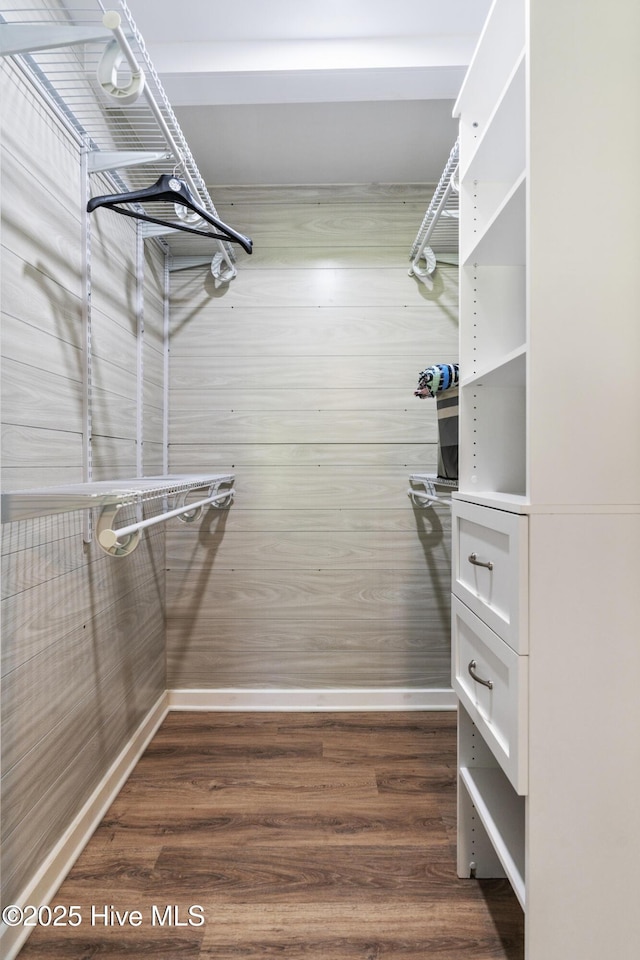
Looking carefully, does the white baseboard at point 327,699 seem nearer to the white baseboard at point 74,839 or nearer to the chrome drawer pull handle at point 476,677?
the white baseboard at point 74,839

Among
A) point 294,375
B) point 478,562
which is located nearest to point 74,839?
point 478,562

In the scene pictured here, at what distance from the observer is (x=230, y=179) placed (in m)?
2.45

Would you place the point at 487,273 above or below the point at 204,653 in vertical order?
above

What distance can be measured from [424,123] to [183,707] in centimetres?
254

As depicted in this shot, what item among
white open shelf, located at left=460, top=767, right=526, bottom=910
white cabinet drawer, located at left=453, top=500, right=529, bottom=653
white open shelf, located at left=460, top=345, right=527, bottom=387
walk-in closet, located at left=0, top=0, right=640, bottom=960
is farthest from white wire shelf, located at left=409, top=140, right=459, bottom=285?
white open shelf, located at left=460, top=767, right=526, bottom=910

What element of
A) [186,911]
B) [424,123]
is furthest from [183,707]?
[424,123]

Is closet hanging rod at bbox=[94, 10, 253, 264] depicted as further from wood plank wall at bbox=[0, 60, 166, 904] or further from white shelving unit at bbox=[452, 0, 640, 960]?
white shelving unit at bbox=[452, 0, 640, 960]

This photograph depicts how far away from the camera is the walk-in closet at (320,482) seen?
3.17ft

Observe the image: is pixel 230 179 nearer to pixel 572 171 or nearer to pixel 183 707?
pixel 572 171

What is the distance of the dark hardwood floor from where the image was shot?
1277 millimetres

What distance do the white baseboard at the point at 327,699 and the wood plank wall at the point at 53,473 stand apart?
20.2 inches

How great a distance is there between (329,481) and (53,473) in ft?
4.15

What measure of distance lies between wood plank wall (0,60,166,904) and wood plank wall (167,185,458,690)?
54cm

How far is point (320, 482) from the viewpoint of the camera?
8.16ft
